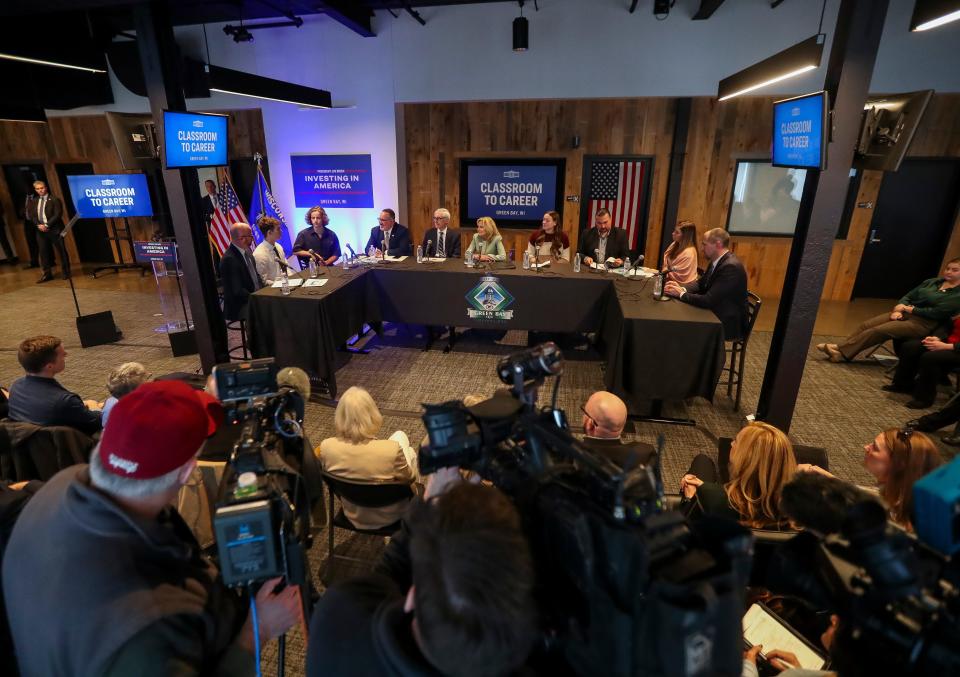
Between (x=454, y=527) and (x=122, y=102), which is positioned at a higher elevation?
(x=122, y=102)

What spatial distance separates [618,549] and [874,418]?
432 cm

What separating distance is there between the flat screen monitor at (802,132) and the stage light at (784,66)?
0.22 metres

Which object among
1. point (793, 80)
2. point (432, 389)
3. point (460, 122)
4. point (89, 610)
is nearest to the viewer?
point (89, 610)

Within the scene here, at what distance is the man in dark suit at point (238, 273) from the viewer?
169 inches

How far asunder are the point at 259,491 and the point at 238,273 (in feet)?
12.3

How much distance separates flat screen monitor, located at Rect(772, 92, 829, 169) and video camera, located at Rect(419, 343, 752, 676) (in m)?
2.80

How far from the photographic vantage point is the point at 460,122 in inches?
272

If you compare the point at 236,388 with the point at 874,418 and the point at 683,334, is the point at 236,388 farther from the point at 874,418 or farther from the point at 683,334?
the point at 874,418

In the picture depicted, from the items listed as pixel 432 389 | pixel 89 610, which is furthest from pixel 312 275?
pixel 89 610

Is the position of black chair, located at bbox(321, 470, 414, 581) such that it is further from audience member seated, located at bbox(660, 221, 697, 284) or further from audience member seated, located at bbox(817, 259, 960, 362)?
audience member seated, located at bbox(817, 259, 960, 362)

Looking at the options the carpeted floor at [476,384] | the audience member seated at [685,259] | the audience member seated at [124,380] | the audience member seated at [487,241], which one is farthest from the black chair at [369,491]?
the audience member seated at [487,241]

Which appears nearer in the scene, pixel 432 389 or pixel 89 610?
pixel 89 610

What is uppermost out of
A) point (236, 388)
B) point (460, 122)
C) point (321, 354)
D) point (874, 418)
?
point (460, 122)

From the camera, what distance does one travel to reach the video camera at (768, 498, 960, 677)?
706mm
